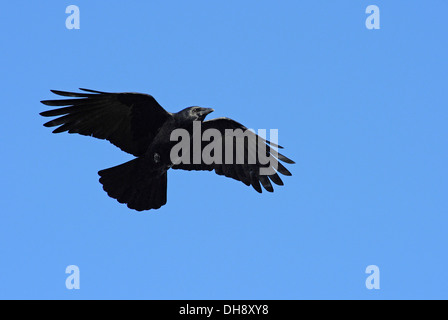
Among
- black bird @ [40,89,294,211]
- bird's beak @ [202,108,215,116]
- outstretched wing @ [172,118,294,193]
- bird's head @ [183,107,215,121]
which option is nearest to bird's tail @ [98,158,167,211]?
black bird @ [40,89,294,211]

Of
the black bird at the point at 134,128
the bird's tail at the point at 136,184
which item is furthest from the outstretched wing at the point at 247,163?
the bird's tail at the point at 136,184

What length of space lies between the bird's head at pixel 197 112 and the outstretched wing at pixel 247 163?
92 cm

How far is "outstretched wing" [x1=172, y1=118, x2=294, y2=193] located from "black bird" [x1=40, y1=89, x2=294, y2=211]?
0.72 feet

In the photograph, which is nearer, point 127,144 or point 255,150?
point 127,144

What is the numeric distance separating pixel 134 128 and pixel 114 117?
0.33 m

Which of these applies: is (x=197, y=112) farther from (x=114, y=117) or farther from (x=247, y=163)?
(x=247, y=163)

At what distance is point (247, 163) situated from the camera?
13.3 m

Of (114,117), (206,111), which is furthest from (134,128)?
(206,111)

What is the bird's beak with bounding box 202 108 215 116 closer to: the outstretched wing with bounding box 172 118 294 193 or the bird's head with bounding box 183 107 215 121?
the bird's head with bounding box 183 107 215 121
